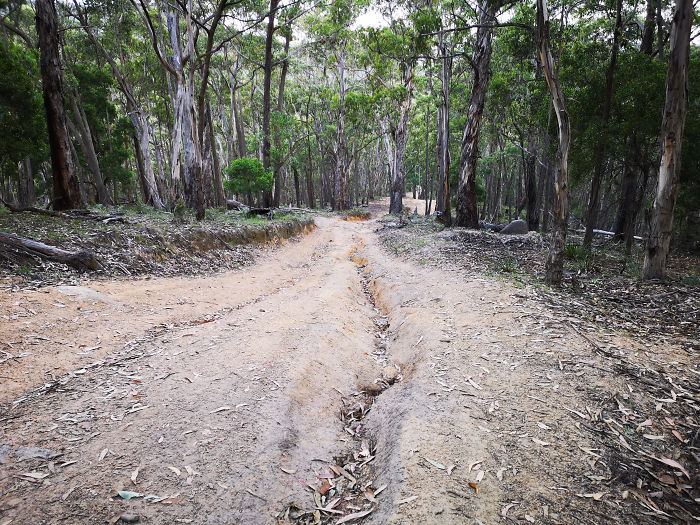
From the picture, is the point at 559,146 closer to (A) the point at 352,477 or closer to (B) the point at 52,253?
(A) the point at 352,477

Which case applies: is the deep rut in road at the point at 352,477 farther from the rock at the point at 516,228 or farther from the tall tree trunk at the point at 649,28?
the tall tree trunk at the point at 649,28

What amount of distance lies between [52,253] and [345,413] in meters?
6.10

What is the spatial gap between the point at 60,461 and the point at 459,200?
1452 centimetres

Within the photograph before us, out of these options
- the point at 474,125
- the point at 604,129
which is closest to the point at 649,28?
the point at 604,129

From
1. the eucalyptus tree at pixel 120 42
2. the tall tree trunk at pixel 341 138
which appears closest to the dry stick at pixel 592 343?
the eucalyptus tree at pixel 120 42

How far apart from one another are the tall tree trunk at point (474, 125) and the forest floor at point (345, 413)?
29.9 feet

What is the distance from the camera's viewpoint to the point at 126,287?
6152 mm

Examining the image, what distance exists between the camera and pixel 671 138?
19.8ft

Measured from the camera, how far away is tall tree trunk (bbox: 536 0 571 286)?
589 cm

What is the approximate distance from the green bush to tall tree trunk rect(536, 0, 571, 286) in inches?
545

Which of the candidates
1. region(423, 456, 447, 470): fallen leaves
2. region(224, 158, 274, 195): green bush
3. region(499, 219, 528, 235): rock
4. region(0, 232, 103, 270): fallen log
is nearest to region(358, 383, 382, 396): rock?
region(423, 456, 447, 470): fallen leaves

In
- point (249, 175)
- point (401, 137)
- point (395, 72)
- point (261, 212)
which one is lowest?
point (261, 212)

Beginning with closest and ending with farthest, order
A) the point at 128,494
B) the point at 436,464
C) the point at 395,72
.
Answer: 1. the point at 128,494
2. the point at 436,464
3. the point at 395,72

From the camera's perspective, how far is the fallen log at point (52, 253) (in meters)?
5.92
